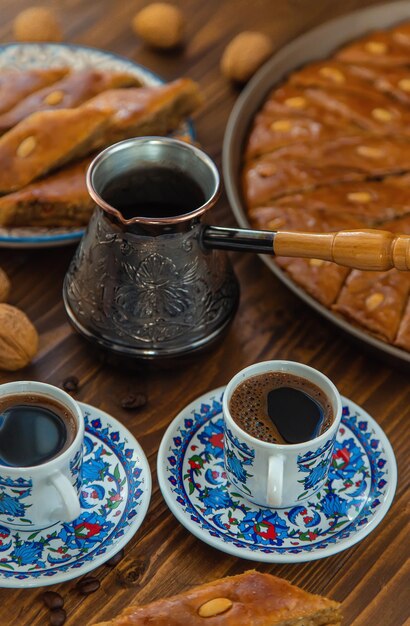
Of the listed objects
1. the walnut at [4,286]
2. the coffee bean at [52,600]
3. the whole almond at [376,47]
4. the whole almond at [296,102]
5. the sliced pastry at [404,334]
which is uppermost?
the walnut at [4,286]

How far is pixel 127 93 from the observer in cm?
181

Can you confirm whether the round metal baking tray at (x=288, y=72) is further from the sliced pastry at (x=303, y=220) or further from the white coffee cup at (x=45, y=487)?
the white coffee cup at (x=45, y=487)

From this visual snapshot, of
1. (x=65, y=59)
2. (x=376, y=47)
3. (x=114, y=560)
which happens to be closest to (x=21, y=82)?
(x=65, y=59)

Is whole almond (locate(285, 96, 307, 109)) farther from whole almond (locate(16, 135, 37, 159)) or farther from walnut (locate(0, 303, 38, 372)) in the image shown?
walnut (locate(0, 303, 38, 372))

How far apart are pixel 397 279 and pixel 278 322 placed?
→ 0.75ft

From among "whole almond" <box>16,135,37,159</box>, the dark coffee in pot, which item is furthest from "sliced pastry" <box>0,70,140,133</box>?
the dark coffee in pot

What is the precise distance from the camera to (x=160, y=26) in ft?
7.13

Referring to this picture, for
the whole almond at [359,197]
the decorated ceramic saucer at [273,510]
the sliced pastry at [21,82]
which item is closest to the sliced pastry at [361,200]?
the whole almond at [359,197]

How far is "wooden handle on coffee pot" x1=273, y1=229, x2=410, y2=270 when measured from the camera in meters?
1.29

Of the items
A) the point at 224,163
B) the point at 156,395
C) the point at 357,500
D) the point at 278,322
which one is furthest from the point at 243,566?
the point at 224,163

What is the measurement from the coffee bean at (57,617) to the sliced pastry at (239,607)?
89mm

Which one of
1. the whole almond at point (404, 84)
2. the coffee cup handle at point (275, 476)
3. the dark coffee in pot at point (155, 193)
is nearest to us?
the coffee cup handle at point (275, 476)

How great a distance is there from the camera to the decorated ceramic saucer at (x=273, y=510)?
4.00ft

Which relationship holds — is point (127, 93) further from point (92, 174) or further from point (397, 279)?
point (397, 279)
